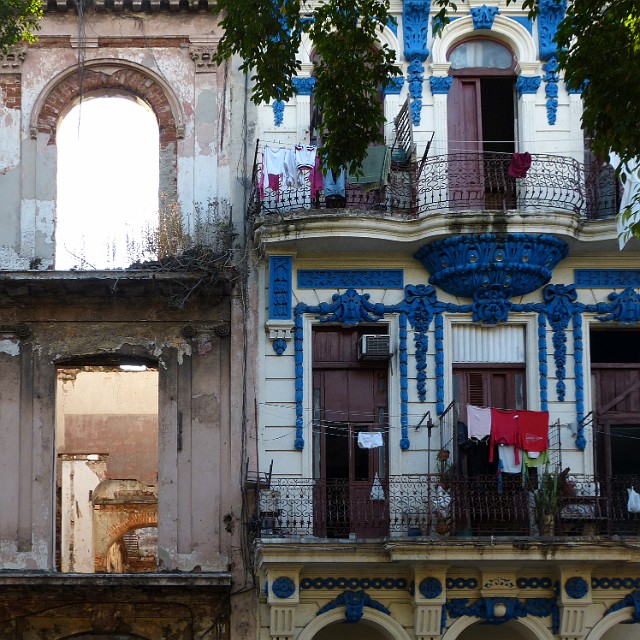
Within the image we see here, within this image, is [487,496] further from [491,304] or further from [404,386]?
[491,304]

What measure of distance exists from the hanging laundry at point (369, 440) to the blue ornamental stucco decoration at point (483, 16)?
5.81 metres

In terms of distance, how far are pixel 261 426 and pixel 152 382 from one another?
10.9 metres

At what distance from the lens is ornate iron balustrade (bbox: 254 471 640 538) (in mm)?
17312

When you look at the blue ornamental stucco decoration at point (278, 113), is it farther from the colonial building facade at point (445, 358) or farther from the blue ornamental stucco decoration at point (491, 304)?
the blue ornamental stucco decoration at point (491, 304)

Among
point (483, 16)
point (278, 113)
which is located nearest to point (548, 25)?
point (483, 16)

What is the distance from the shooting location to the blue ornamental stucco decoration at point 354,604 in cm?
1733

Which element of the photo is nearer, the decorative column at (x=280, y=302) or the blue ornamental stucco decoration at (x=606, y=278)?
the decorative column at (x=280, y=302)

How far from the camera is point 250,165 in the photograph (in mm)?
19000

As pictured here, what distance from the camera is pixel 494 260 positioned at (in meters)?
18.1

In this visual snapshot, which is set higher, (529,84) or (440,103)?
(529,84)

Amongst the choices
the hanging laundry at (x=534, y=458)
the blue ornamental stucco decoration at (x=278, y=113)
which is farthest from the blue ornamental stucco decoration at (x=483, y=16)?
the hanging laundry at (x=534, y=458)

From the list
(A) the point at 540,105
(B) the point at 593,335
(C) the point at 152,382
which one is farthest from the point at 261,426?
(C) the point at 152,382

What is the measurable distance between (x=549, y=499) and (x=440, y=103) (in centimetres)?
558

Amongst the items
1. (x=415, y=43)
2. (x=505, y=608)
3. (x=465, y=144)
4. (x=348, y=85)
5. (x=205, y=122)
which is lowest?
(x=505, y=608)
